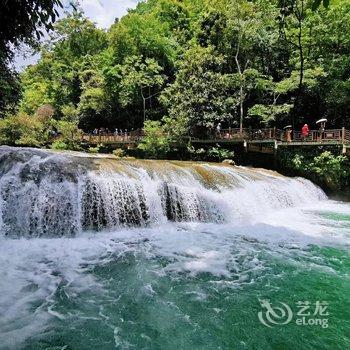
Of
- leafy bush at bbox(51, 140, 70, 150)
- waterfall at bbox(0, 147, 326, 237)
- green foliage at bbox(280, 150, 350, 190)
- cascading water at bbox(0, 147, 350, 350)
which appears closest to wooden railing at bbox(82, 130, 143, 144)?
leafy bush at bbox(51, 140, 70, 150)

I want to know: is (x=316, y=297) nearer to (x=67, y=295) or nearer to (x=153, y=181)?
(x=67, y=295)

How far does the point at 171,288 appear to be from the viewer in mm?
6555

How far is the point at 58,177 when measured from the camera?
10.2 metres

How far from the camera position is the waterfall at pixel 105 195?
9500mm

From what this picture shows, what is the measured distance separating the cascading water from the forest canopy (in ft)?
26.5

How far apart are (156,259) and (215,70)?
20056 millimetres

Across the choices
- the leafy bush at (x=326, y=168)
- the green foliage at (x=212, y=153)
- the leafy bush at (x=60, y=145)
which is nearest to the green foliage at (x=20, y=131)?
the leafy bush at (x=60, y=145)

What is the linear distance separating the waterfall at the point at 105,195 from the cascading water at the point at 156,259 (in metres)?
0.04

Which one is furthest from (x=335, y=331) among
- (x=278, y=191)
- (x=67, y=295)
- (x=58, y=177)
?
(x=278, y=191)

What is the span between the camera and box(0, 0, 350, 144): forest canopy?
893 inches

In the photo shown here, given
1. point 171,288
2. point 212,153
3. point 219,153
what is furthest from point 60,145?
point 171,288

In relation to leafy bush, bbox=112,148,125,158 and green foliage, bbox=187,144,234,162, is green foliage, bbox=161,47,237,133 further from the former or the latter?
leafy bush, bbox=112,148,125,158

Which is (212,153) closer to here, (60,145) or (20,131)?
(60,145)

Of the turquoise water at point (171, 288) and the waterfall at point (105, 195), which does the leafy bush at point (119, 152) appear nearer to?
the waterfall at point (105, 195)
